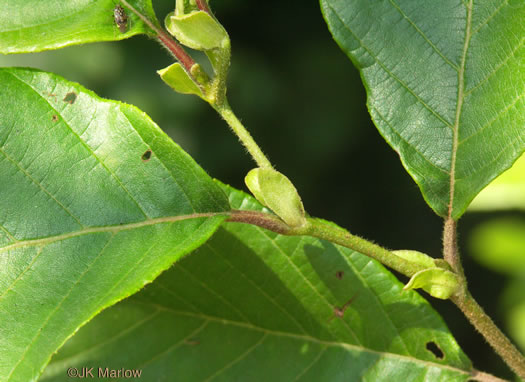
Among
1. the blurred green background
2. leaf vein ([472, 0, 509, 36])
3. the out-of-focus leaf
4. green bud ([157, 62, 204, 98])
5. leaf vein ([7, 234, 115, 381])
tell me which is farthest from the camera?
the blurred green background

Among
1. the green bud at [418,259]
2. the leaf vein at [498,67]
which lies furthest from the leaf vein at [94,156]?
the leaf vein at [498,67]

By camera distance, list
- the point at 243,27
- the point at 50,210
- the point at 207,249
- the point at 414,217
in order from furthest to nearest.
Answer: the point at 414,217, the point at 243,27, the point at 207,249, the point at 50,210

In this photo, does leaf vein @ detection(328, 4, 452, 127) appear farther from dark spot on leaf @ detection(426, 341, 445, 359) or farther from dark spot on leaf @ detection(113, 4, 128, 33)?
dark spot on leaf @ detection(426, 341, 445, 359)

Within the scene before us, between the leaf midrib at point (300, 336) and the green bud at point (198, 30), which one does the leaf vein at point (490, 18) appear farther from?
the leaf midrib at point (300, 336)

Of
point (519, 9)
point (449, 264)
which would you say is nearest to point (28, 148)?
point (449, 264)

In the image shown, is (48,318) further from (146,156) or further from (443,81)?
(443,81)

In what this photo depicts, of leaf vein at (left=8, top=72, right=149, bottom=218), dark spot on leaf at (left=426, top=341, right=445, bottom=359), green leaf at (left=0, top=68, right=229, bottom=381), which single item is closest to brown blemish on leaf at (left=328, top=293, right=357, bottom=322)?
dark spot on leaf at (left=426, top=341, right=445, bottom=359)

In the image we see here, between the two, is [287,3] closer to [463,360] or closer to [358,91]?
[358,91]
